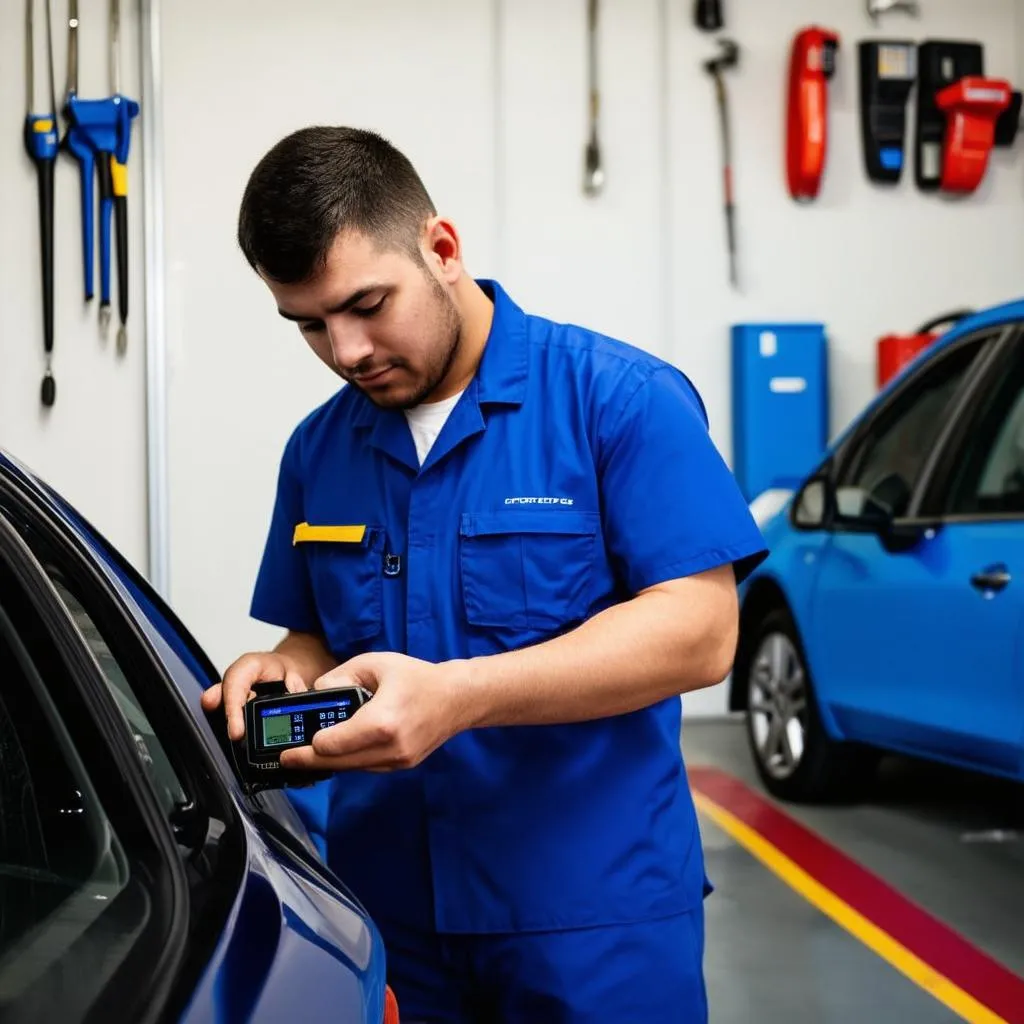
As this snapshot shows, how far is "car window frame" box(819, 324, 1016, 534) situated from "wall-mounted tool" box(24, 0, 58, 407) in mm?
3189

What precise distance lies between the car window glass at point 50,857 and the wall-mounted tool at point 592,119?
17.9 feet

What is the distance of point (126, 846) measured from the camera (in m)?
1.08

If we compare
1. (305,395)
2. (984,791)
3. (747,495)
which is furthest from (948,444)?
(305,395)

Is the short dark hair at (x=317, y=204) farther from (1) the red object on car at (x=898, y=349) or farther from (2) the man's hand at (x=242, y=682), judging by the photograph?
(1) the red object on car at (x=898, y=349)

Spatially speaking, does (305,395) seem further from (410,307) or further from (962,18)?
(410,307)

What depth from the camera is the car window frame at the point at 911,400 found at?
13.2 ft

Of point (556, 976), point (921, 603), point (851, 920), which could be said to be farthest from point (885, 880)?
point (556, 976)

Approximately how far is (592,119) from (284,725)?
5.36m

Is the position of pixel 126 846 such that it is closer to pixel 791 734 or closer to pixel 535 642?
pixel 535 642

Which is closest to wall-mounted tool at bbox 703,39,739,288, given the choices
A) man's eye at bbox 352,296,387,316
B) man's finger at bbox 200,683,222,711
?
man's eye at bbox 352,296,387,316

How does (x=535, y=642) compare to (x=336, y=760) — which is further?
(x=535, y=642)

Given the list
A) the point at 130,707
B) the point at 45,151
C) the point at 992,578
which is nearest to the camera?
the point at 130,707

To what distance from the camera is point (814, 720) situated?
469 cm

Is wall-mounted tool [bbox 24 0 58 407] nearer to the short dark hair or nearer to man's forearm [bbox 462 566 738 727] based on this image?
the short dark hair
